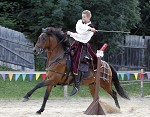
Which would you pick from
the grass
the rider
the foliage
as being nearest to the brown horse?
the rider

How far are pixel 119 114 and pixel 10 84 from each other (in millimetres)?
9045

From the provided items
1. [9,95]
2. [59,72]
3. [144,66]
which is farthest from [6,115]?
[144,66]

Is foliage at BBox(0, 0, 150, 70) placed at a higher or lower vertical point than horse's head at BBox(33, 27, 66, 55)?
higher

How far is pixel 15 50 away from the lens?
2256cm

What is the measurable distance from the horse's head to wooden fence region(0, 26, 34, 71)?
34.3 ft

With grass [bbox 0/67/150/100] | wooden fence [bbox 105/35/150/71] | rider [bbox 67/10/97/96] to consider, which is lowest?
grass [bbox 0/67/150/100]

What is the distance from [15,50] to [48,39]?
11.1 meters

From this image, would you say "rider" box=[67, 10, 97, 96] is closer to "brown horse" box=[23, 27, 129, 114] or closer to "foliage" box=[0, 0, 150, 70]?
"brown horse" box=[23, 27, 129, 114]

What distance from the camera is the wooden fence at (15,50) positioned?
22250mm

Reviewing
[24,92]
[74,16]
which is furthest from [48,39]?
[74,16]

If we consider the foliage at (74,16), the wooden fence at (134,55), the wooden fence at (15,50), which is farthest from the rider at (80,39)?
the wooden fence at (134,55)

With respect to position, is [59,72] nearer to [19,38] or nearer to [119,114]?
[119,114]

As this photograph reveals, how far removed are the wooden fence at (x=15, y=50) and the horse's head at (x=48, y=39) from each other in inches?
412

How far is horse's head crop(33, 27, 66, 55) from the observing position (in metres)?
11.5
